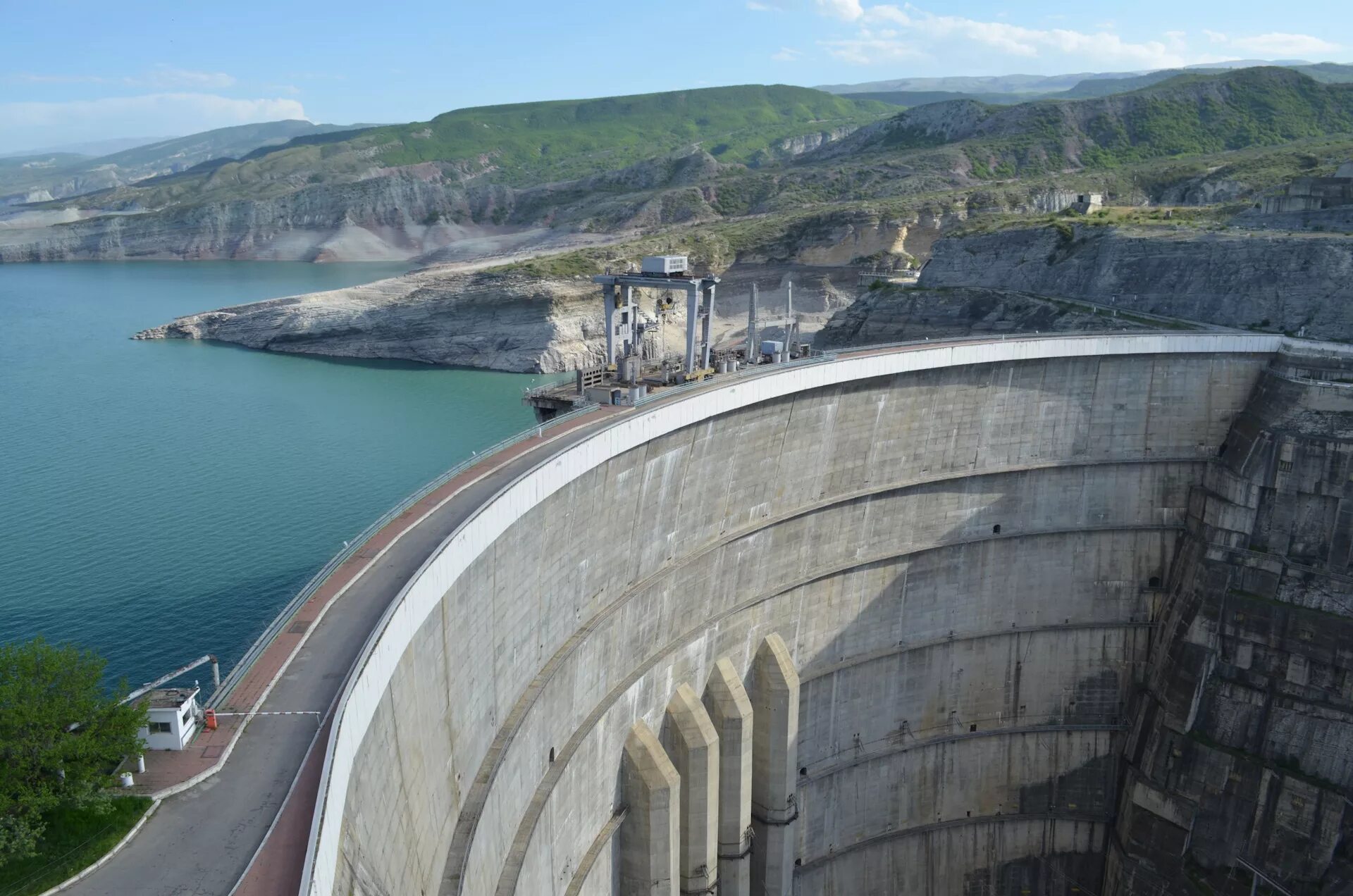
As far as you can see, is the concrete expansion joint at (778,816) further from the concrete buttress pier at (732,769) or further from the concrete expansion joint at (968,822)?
the concrete expansion joint at (968,822)

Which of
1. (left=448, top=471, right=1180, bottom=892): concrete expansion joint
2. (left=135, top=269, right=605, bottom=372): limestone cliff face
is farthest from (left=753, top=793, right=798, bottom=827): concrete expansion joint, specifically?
(left=135, top=269, right=605, bottom=372): limestone cliff face

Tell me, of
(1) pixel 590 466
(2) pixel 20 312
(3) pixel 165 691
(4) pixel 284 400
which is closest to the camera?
(3) pixel 165 691

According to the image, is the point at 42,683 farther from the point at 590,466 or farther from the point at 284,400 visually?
the point at 284,400

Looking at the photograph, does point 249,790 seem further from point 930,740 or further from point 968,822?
point 968,822

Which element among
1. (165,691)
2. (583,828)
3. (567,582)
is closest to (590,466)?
(567,582)

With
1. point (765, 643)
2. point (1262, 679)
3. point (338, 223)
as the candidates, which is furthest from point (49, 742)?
point (338, 223)

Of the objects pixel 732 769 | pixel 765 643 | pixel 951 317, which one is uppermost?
pixel 951 317
